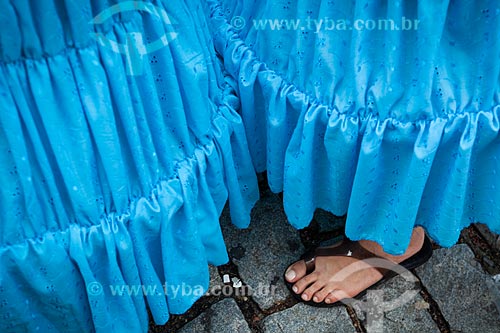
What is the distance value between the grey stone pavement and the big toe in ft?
0.12

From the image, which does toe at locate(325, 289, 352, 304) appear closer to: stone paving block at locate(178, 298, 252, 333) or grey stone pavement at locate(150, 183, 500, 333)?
grey stone pavement at locate(150, 183, 500, 333)

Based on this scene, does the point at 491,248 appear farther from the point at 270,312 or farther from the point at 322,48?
the point at 322,48

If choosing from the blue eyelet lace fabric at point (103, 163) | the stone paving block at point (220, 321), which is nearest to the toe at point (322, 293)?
the stone paving block at point (220, 321)

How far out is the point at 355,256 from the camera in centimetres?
154

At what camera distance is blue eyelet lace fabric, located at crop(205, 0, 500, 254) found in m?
1.02

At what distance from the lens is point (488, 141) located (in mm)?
1105

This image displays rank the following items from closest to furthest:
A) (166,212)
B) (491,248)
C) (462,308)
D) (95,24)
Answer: (95,24) → (166,212) → (462,308) → (491,248)

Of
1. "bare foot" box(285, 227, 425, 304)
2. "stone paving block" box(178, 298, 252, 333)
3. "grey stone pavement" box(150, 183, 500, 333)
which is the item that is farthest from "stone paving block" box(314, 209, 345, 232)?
"stone paving block" box(178, 298, 252, 333)

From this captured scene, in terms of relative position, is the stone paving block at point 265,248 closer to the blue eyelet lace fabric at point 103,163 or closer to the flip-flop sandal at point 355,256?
the flip-flop sandal at point 355,256

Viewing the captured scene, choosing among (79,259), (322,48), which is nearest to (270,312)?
(79,259)

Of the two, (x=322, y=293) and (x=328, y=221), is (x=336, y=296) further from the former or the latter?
(x=328, y=221)

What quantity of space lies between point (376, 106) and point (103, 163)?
0.53 m

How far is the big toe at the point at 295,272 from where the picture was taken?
5.00 feet

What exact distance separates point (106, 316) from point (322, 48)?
2.23 feet
